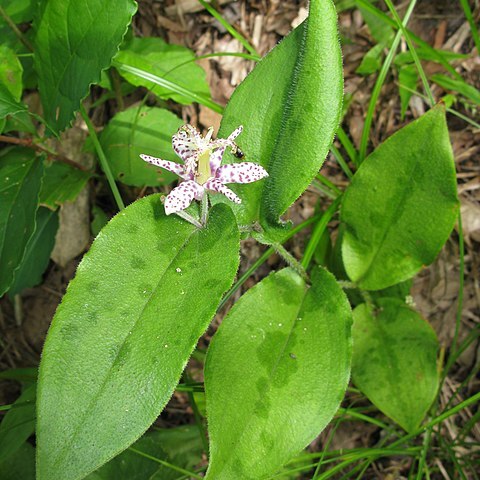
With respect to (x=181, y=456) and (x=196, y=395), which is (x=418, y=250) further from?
(x=181, y=456)

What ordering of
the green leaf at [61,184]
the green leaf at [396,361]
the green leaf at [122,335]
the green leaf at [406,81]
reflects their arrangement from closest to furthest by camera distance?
1. the green leaf at [122,335]
2. the green leaf at [396,361]
3. the green leaf at [61,184]
4. the green leaf at [406,81]

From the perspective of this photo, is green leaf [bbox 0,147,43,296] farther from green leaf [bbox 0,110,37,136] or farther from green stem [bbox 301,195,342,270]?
green stem [bbox 301,195,342,270]

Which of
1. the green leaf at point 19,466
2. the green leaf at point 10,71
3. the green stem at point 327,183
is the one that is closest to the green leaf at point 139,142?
the green leaf at point 10,71

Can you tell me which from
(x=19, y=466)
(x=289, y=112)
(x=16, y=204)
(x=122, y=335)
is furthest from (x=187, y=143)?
(x=19, y=466)

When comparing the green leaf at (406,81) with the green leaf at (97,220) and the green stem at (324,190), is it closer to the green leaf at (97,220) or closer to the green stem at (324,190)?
the green stem at (324,190)

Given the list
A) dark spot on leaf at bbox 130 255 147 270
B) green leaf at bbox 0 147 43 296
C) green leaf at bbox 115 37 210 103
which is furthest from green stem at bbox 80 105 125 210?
dark spot on leaf at bbox 130 255 147 270

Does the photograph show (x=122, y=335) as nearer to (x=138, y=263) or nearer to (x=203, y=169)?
(x=138, y=263)

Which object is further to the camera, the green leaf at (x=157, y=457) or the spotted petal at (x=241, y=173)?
the green leaf at (x=157, y=457)

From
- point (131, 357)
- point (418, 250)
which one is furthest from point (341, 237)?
point (131, 357)
